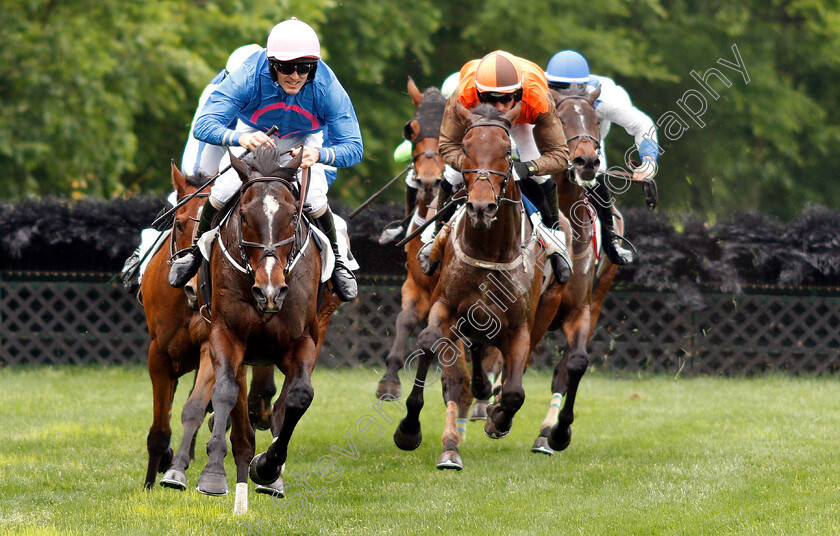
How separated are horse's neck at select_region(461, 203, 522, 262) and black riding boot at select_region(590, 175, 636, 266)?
1.96 metres

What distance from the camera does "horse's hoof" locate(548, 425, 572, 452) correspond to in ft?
26.9

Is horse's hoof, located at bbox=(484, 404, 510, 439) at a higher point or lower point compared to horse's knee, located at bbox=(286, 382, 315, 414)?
lower

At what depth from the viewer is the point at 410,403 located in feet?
24.8

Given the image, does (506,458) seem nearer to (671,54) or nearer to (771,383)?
(771,383)

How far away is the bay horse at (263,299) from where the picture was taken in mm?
5609

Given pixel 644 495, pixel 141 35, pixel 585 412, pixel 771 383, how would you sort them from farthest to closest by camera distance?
pixel 141 35 → pixel 771 383 → pixel 585 412 → pixel 644 495

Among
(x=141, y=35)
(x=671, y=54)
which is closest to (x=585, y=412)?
(x=141, y=35)

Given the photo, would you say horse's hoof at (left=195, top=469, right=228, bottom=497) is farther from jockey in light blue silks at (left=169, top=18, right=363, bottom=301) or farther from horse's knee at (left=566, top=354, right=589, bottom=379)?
horse's knee at (left=566, top=354, right=589, bottom=379)

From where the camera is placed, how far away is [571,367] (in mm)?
8062

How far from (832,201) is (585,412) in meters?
13.3

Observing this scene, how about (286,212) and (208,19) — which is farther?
(208,19)

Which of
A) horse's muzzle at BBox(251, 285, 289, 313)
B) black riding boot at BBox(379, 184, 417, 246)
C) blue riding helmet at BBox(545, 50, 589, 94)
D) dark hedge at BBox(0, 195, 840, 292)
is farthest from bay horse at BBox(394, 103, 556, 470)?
dark hedge at BBox(0, 195, 840, 292)

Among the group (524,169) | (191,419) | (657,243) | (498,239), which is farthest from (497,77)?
(657,243)

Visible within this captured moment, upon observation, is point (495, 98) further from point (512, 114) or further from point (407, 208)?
point (407, 208)
